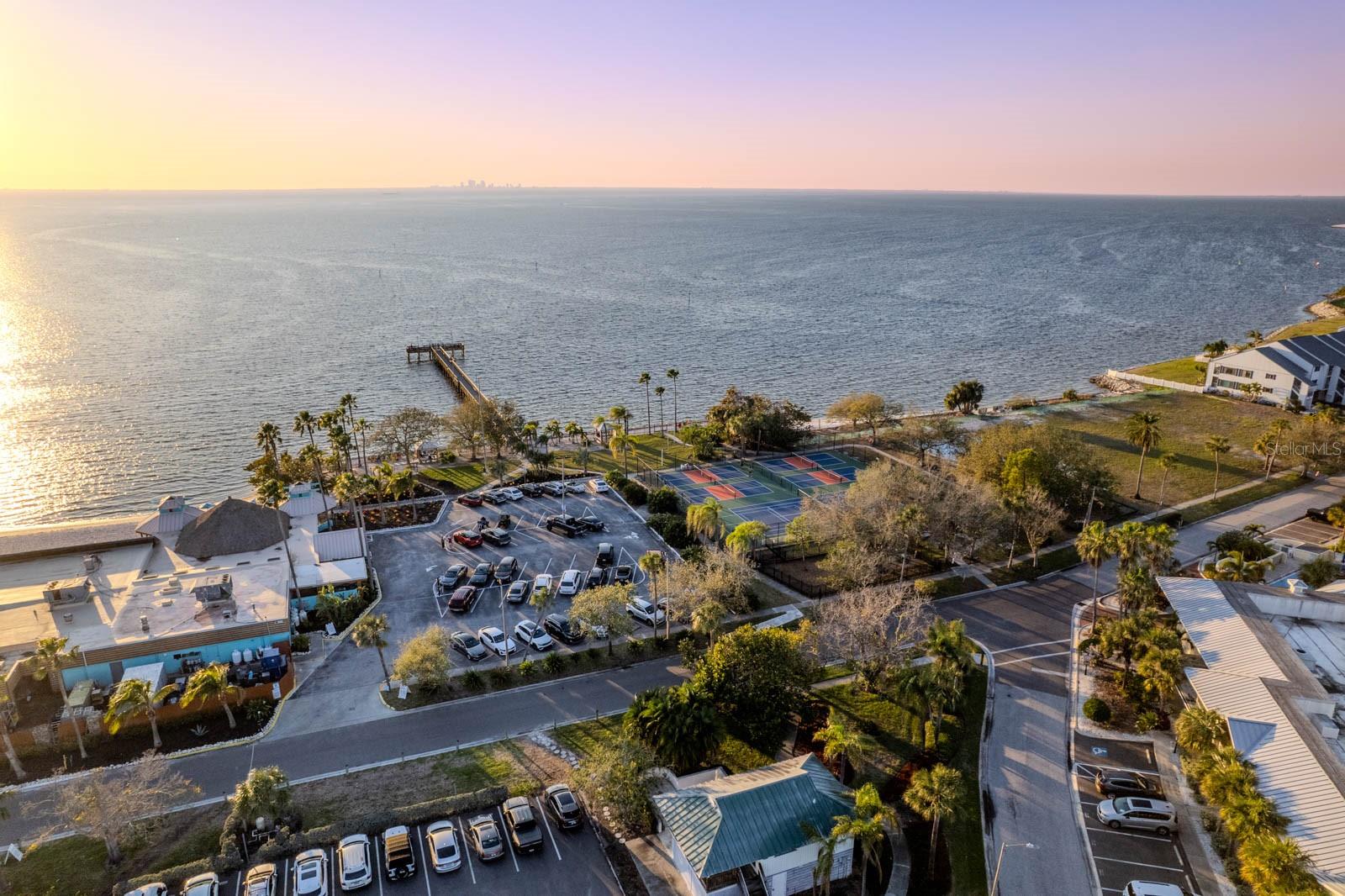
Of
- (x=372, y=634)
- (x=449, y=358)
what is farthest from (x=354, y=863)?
(x=449, y=358)

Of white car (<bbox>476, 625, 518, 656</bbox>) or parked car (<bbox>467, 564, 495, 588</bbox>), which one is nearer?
white car (<bbox>476, 625, 518, 656</bbox>)

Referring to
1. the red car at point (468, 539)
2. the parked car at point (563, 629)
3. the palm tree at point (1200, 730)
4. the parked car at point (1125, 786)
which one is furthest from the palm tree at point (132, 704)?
the palm tree at point (1200, 730)

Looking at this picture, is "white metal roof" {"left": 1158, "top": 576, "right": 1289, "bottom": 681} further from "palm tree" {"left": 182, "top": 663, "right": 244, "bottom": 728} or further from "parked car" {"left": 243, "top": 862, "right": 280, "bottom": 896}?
"palm tree" {"left": 182, "top": 663, "right": 244, "bottom": 728}

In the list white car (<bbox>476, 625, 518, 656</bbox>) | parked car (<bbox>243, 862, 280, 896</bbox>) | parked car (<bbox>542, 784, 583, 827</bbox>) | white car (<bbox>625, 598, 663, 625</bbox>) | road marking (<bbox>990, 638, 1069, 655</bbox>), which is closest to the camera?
parked car (<bbox>243, 862, 280, 896</bbox>)

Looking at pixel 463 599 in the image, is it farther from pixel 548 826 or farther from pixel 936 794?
pixel 936 794

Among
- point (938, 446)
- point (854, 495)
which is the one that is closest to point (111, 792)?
point (854, 495)

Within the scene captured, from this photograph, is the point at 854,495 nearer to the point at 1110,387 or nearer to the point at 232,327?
the point at 1110,387


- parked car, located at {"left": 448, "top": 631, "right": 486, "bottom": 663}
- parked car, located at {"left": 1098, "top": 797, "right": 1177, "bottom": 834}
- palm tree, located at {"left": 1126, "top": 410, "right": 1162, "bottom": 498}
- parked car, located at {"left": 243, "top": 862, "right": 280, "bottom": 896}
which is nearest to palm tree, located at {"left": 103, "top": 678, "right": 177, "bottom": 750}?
parked car, located at {"left": 243, "top": 862, "right": 280, "bottom": 896}

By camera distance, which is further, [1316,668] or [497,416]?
[497,416]
